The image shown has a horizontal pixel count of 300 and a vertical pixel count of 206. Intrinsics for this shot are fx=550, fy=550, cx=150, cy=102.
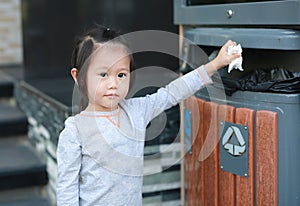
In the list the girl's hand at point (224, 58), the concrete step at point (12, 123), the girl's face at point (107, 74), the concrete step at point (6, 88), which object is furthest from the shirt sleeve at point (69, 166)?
the concrete step at point (6, 88)

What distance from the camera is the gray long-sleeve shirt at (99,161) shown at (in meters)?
1.76

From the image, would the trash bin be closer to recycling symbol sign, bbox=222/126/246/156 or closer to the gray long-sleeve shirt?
recycling symbol sign, bbox=222/126/246/156

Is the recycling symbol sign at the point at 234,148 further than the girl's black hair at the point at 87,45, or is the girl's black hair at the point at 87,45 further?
the recycling symbol sign at the point at 234,148

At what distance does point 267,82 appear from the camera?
1814 millimetres

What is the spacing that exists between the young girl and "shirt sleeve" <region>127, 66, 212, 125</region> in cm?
8

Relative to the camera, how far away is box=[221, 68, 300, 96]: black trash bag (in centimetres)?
176

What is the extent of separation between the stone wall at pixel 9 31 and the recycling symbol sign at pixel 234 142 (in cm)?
355

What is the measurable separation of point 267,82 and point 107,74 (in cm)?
53

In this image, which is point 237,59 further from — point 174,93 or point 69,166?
point 69,166

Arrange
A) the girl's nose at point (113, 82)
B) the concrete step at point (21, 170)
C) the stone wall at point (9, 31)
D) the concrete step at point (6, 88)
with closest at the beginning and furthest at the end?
1. the girl's nose at point (113, 82)
2. the concrete step at point (21, 170)
3. the concrete step at point (6, 88)
4. the stone wall at point (9, 31)

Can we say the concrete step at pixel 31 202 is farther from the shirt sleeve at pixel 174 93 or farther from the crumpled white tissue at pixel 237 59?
the crumpled white tissue at pixel 237 59

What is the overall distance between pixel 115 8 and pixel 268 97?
197cm

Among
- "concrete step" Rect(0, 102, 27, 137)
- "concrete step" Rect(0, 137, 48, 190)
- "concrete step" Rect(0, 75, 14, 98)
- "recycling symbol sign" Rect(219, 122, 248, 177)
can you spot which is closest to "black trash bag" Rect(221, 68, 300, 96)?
"recycling symbol sign" Rect(219, 122, 248, 177)

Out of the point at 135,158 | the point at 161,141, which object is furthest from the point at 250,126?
the point at 161,141
